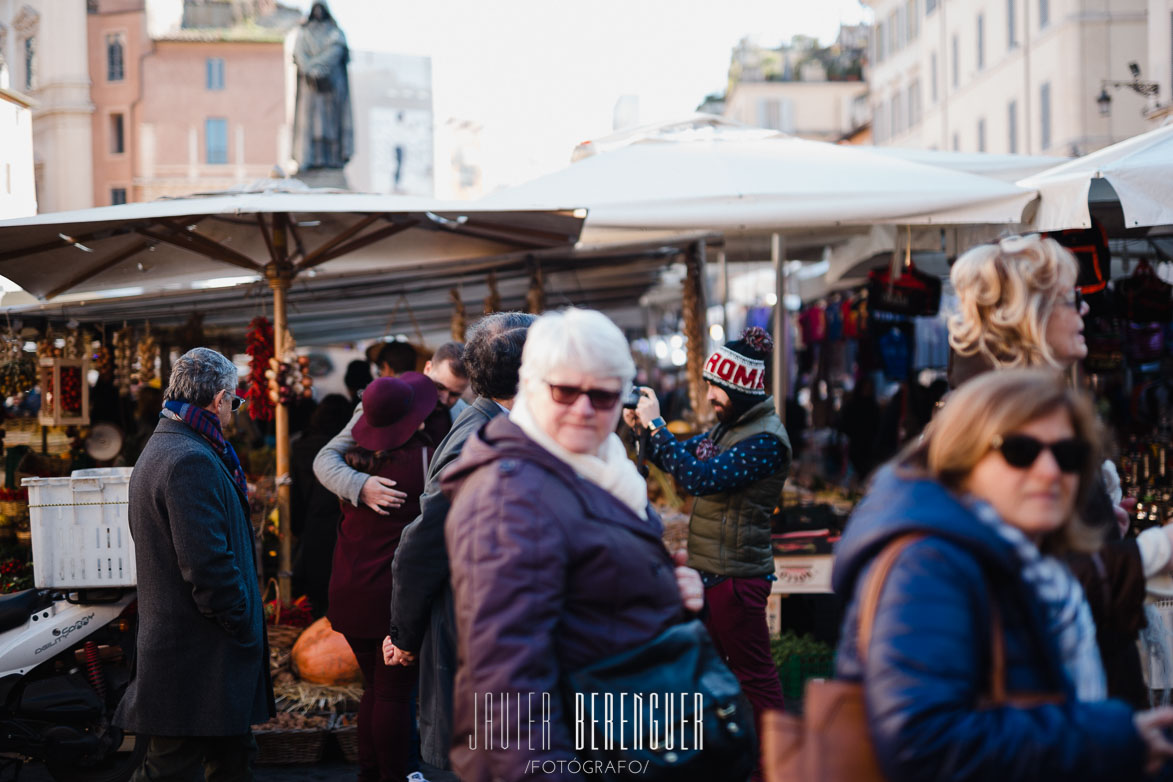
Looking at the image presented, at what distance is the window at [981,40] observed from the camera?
3266 cm

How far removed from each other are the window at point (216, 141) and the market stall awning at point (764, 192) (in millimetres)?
41462

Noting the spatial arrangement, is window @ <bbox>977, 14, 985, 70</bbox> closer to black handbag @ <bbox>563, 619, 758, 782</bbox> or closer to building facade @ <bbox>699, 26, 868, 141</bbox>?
building facade @ <bbox>699, 26, 868, 141</bbox>

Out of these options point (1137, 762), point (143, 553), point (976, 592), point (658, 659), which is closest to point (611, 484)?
point (658, 659)

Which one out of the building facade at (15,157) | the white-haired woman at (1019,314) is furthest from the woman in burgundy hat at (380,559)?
the building facade at (15,157)

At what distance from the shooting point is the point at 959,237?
7.34 metres

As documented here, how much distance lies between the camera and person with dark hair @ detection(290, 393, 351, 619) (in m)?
6.21

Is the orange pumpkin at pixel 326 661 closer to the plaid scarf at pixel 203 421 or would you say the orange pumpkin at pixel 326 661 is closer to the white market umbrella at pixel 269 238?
the white market umbrella at pixel 269 238

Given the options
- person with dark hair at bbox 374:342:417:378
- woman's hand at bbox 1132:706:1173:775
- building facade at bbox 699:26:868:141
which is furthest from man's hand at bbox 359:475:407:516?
building facade at bbox 699:26:868:141

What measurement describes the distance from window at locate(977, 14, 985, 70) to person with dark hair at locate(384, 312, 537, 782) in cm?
3314

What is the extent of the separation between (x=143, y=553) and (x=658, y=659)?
2296 mm

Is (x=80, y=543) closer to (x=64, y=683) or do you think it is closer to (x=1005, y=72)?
(x=64, y=683)

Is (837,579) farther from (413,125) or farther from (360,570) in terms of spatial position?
(413,125)

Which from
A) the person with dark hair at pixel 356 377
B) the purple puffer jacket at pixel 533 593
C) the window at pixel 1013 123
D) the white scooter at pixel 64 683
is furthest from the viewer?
the window at pixel 1013 123

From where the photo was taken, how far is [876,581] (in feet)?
5.27
